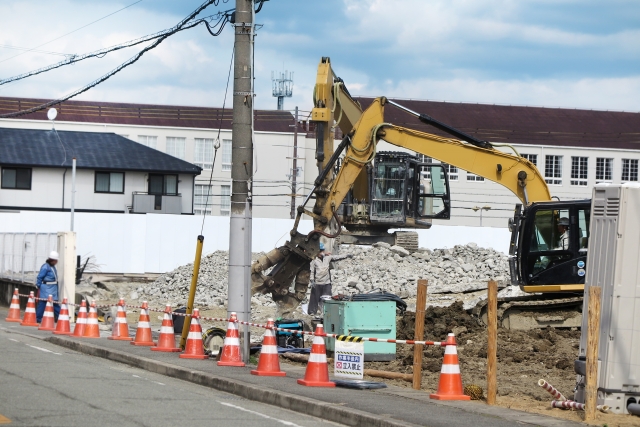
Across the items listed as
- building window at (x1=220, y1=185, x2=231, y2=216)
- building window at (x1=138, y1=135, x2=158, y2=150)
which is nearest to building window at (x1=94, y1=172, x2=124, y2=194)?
building window at (x1=220, y1=185, x2=231, y2=216)

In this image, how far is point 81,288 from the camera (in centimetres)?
3947

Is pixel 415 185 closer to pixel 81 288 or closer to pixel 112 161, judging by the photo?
pixel 81 288

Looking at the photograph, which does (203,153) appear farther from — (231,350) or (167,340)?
(231,350)

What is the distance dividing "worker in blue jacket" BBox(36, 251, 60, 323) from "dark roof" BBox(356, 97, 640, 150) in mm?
46948

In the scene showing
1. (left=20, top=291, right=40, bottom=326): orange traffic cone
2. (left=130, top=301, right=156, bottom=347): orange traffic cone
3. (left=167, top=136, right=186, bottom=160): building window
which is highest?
(left=167, top=136, right=186, bottom=160): building window

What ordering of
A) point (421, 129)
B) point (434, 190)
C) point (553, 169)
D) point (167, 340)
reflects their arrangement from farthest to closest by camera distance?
point (553, 169)
point (421, 129)
point (434, 190)
point (167, 340)

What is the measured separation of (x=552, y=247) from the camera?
2194 cm

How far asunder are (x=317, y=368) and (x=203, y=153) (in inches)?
2352

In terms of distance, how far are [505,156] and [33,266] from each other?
15672mm

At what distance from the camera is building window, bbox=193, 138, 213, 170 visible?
72500 mm

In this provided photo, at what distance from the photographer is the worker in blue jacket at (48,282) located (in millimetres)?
25859

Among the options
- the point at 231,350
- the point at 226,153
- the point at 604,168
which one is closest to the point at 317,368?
the point at 231,350

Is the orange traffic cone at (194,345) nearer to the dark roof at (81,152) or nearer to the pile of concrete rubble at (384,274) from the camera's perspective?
the pile of concrete rubble at (384,274)

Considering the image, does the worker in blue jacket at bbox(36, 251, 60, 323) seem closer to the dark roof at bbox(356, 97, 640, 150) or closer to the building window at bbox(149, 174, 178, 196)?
the building window at bbox(149, 174, 178, 196)
